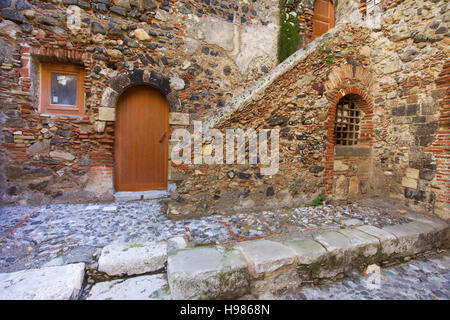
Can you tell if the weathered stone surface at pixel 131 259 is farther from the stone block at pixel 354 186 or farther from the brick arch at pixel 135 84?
the stone block at pixel 354 186

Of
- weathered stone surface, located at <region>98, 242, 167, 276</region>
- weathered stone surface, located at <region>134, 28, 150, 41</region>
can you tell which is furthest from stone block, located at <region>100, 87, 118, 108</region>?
weathered stone surface, located at <region>98, 242, 167, 276</region>

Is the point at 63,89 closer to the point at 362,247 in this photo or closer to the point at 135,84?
the point at 135,84

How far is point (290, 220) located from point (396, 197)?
2.30 metres

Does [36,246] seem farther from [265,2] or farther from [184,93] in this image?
[265,2]

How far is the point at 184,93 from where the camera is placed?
14.7 ft

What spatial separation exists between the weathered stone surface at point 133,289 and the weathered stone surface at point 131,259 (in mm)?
82

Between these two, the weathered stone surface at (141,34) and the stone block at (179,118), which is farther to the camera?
the stone block at (179,118)

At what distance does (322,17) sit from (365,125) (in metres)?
4.65

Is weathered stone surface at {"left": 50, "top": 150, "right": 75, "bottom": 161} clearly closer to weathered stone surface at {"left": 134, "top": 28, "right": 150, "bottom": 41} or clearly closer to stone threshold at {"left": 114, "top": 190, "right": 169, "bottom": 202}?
stone threshold at {"left": 114, "top": 190, "right": 169, "bottom": 202}

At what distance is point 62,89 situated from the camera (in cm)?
390

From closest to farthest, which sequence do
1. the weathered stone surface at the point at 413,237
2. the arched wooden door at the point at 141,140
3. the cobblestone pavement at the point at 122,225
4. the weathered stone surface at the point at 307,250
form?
the weathered stone surface at the point at 307,250
the cobblestone pavement at the point at 122,225
the weathered stone surface at the point at 413,237
the arched wooden door at the point at 141,140

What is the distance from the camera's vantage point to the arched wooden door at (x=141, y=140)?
423 cm

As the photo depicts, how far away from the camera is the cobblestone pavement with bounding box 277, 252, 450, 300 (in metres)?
1.98

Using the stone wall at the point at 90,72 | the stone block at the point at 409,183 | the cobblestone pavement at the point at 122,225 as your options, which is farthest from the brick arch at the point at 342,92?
the stone wall at the point at 90,72
